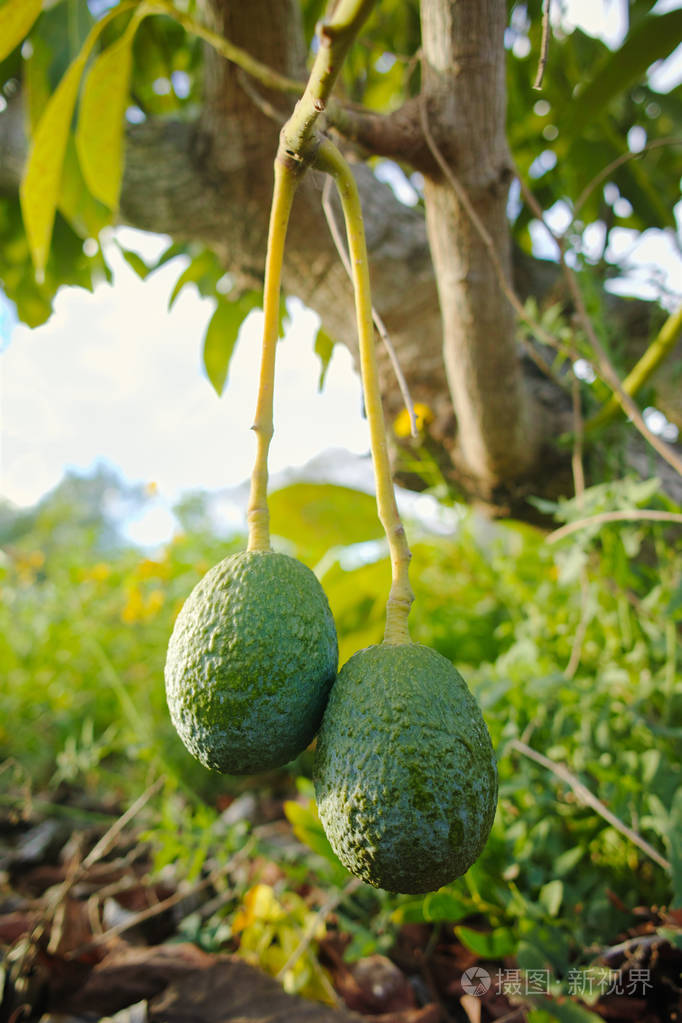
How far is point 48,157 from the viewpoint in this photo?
3.55ft

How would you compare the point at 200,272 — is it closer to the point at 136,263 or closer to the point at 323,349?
the point at 136,263

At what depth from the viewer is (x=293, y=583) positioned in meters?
0.60

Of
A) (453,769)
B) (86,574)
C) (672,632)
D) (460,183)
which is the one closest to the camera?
(453,769)

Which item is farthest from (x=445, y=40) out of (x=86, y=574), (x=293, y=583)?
(x=86, y=574)

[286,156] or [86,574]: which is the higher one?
[286,156]

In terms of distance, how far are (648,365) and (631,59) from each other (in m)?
0.54

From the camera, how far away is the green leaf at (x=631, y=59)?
109 cm

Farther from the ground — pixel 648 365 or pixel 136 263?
pixel 136 263

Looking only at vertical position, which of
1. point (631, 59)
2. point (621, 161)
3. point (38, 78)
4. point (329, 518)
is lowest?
point (329, 518)

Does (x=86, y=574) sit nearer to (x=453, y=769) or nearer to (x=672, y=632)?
(x=672, y=632)

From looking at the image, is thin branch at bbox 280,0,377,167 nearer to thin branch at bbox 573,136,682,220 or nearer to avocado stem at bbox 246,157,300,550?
avocado stem at bbox 246,157,300,550

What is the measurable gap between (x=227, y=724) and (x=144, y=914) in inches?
33.2

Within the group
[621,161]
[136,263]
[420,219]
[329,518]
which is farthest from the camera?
[136,263]

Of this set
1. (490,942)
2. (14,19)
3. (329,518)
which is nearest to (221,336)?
(329,518)
